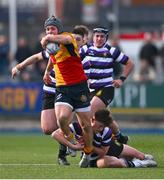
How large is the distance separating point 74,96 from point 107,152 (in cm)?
99

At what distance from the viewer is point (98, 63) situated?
18.7 m

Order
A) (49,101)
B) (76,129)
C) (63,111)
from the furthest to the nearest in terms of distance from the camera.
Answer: (49,101) < (76,129) < (63,111)

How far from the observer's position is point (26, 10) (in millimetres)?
50719

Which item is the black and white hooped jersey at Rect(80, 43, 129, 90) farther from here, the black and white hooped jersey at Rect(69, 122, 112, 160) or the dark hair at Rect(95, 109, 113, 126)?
the dark hair at Rect(95, 109, 113, 126)

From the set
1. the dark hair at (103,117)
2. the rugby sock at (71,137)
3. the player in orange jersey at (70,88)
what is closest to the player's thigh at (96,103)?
the rugby sock at (71,137)

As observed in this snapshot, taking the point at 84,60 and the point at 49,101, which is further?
the point at 84,60

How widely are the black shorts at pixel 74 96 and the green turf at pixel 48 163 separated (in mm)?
964

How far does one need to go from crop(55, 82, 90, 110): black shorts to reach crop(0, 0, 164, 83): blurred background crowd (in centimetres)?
1428

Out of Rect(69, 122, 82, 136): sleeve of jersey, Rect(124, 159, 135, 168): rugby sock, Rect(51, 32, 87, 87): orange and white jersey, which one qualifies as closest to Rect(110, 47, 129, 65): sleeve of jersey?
Rect(69, 122, 82, 136): sleeve of jersey

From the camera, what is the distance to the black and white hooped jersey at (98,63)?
61.4 ft

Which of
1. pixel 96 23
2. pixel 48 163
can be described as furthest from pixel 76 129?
pixel 96 23

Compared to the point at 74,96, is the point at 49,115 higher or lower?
lower

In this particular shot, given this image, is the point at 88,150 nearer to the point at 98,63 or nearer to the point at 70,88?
the point at 70,88

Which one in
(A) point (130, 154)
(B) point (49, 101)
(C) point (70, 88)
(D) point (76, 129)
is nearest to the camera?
(C) point (70, 88)
